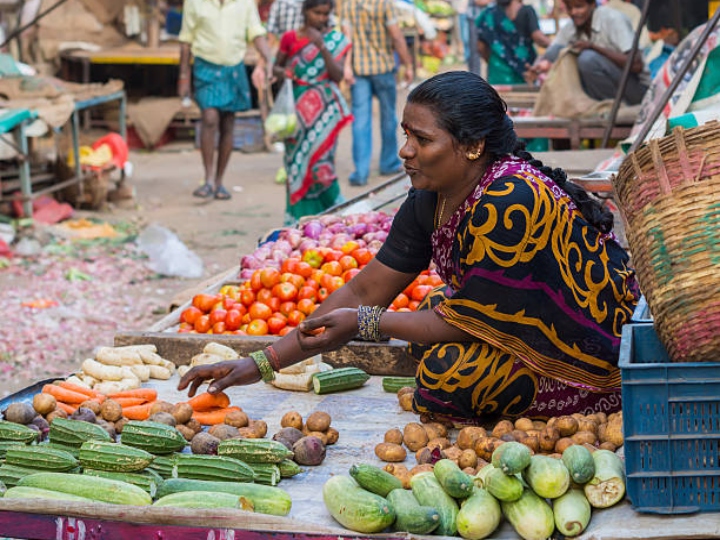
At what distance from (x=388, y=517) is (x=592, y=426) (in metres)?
0.84

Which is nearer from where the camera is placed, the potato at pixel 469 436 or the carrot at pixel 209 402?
the potato at pixel 469 436

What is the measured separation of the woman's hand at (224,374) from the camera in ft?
10.9

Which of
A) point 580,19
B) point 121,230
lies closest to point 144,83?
point 121,230

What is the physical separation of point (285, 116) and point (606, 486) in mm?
6323

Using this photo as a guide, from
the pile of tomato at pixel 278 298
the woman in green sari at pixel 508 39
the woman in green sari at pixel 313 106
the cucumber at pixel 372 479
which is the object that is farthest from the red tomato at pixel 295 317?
the woman in green sari at pixel 508 39

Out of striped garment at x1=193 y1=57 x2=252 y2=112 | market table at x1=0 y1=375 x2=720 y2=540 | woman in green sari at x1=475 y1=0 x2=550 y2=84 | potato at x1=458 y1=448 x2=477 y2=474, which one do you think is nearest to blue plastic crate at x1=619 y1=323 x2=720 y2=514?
market table at x1=0 y1=375 x2=720 y2=540

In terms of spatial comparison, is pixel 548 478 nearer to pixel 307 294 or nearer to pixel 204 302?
pixel 307 294

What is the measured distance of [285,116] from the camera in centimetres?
854

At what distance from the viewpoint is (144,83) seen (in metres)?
14.5

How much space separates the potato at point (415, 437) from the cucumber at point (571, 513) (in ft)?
2.12

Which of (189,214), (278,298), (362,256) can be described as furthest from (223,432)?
(189,214)

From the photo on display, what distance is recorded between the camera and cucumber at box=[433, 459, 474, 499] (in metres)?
2.59

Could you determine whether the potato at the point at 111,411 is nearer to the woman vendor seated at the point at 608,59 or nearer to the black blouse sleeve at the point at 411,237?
the black blouse sleeve at the point at 411,237

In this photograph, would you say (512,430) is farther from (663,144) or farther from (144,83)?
(144,83)
